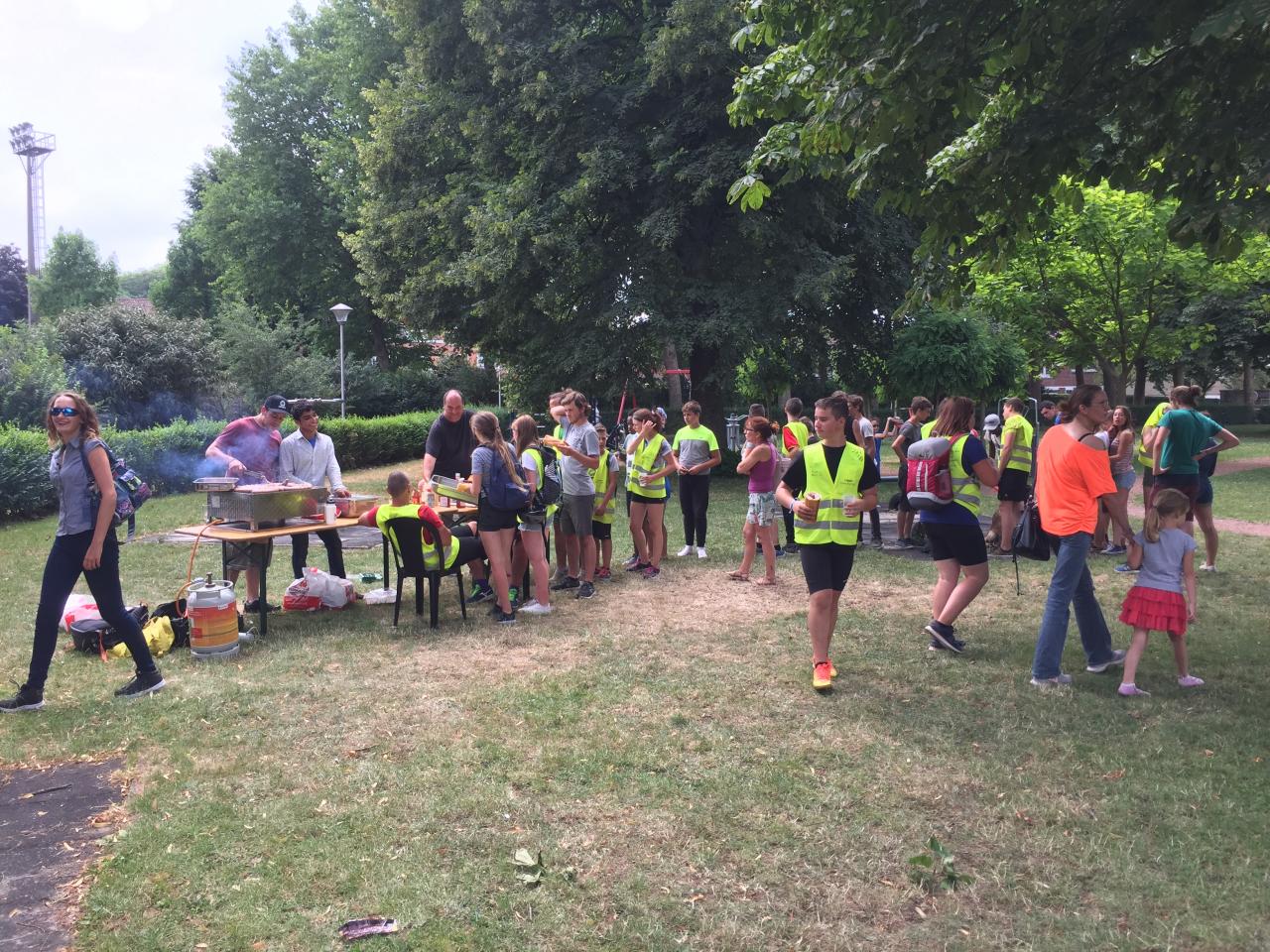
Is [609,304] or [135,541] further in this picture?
[609,304]

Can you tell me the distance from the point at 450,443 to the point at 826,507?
13.5 ft

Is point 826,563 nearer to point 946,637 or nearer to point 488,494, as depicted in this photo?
point 946,637

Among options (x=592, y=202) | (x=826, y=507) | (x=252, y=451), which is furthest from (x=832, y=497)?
(x=592, y=202)

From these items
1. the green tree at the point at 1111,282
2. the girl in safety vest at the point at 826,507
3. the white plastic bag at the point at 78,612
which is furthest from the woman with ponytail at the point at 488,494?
the green tree at the point at 1111,282

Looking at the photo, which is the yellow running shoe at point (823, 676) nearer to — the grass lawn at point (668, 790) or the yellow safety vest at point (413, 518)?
the grass lawn at point (668, 790)

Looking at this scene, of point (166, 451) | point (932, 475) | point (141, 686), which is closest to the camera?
point (141, 686)

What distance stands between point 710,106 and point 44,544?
521 inches

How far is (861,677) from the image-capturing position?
244 inches

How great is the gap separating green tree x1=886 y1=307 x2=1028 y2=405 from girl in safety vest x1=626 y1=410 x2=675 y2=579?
13544 mm

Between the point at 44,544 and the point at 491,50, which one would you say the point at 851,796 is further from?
the point at 491,50

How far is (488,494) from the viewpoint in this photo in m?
7.58

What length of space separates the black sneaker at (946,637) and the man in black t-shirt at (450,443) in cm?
422

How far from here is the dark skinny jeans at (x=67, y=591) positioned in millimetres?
5621

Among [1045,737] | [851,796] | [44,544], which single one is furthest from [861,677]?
[44,544]
